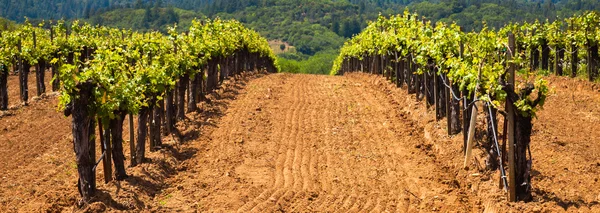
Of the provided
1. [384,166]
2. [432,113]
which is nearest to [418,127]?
[432,113]

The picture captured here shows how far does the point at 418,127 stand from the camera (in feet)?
66.6

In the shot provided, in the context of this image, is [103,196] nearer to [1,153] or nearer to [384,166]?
[384,166]

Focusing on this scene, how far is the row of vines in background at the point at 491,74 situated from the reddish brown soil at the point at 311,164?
54 centimetres

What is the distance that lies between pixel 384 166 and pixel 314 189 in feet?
8.33

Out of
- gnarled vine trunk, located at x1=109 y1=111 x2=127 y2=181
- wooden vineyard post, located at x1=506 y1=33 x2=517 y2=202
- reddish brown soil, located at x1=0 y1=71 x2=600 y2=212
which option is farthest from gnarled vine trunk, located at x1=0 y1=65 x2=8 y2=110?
wooden vineyard post, located at x1=506 y1=33 x2=517 y2=202

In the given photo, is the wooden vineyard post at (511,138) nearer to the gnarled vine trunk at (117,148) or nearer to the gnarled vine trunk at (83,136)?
the gnarled vine trunk at (83,136)

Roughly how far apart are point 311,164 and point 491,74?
5419 millimetres

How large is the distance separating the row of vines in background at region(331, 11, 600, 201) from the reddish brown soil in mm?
537

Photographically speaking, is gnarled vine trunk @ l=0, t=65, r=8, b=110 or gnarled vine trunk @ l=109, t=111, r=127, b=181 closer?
gnarled vine trunk @ l=109, t=111, r=127, b=181

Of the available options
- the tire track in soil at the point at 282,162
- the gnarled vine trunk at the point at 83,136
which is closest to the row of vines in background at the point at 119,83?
the gnarled vine trunk at the point at 83,136

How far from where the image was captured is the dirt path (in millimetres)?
13430

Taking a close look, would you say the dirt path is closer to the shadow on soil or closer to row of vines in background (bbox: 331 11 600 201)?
the shadow on soil

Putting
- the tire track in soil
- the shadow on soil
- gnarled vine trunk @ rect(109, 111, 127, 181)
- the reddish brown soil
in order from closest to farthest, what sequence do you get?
the shadow on soil, the reddish brown soil, the tire track in soil, gnarled vine trunk @ rect(109, 111, 127, 181)

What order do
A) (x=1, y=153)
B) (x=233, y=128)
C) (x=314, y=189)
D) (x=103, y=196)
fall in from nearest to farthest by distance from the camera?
(x=103, y=196) → (x=314, y=189) → (x=1, y=153) → (x=233, y=128)
